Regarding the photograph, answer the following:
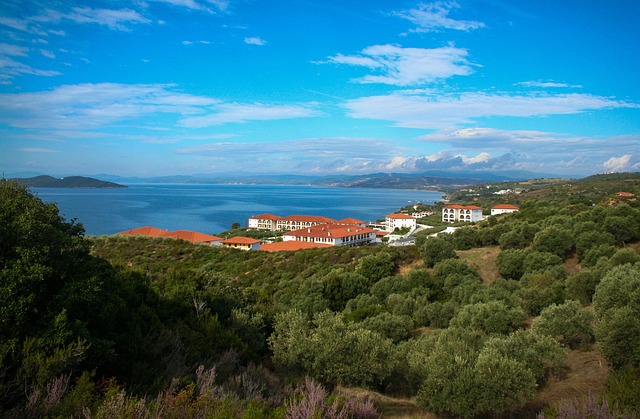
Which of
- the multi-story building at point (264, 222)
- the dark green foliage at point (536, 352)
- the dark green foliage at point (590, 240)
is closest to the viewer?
the dark green foliage at point (536, 352)

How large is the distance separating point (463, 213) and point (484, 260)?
59.6m

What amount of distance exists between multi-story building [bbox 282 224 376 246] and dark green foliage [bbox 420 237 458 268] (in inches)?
1234

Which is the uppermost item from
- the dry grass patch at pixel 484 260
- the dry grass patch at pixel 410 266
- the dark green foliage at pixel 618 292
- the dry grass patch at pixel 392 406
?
the dark green foliage at pixel 618 292

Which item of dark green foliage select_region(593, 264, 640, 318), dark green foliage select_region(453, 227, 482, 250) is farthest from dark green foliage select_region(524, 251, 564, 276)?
dark green foliage select_region(453, 227, 482, 250)

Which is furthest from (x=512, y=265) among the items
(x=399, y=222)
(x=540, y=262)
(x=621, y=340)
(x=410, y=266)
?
(x=399, y=222)

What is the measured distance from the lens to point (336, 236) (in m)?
60.1

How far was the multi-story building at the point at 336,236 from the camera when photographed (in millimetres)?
59897

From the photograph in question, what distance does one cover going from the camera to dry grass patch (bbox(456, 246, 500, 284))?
2428 centimetres

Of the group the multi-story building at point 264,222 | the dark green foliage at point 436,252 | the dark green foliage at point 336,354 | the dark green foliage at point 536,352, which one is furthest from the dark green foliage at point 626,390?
the multi-story building at point 264,222

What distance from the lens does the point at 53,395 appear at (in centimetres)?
556

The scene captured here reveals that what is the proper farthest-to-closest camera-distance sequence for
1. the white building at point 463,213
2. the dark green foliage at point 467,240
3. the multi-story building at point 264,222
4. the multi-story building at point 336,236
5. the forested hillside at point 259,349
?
the multi-story building at point 264,222 < the white building at point 463,213 < the multi-story building at point 336,236 < the dark green foliage at point 467,240 < the forested hillside at point 259,349

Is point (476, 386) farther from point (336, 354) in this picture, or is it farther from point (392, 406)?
point (336, 354)

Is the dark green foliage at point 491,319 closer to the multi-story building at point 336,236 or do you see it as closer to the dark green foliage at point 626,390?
the dark green foliage at point 626,390

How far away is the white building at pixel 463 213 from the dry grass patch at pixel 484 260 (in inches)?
2025
